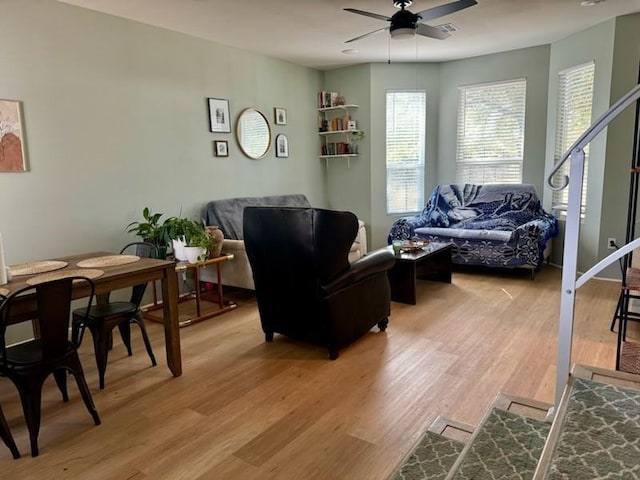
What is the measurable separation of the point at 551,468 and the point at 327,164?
5.40 meters

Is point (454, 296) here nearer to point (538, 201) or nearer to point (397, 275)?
point (397, 275)

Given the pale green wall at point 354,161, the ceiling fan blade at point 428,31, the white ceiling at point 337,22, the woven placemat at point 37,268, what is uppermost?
the white ceiling at point 337,22

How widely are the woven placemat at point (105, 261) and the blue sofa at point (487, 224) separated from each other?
133 inches

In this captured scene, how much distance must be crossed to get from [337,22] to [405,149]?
2.46 meters

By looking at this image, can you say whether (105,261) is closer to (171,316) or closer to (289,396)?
(171,316)

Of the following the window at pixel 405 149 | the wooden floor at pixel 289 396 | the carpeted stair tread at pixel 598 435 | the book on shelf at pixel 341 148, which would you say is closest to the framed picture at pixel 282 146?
the book on shelf at pixel 341 148

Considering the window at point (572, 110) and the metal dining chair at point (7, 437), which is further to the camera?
the window at point (572, 110)

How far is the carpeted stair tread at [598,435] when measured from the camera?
1.21m

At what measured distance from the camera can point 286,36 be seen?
4.46 metres

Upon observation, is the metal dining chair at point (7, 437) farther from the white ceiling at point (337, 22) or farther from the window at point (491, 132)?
the window at point (491, 132)

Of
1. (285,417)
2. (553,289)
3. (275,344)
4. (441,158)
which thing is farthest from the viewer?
(441,158)

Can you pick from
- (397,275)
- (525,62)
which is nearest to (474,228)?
(397,275)

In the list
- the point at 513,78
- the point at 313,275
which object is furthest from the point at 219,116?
the point at 513,78

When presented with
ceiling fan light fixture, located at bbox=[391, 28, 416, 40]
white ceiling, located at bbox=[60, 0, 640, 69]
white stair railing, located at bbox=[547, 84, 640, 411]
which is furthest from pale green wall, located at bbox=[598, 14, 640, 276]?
white stair railing, located at bbox=[547, 84, 640, 411]
